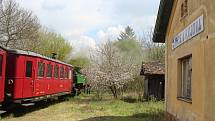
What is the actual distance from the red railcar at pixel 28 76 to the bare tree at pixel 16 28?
54.9 feet

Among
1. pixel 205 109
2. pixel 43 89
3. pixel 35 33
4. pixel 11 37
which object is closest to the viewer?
pixel 205 109

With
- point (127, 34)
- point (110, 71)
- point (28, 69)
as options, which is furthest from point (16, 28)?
point (127, 34)

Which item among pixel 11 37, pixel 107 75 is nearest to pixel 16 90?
pixel 107 75

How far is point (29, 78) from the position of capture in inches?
693

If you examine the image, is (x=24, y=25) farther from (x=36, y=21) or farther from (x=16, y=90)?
(x=16, y=90)

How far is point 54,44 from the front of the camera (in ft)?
196

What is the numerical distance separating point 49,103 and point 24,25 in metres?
15.2

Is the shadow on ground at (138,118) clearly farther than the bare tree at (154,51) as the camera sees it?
No

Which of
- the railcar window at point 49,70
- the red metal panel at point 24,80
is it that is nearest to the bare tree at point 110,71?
the railcar window at point 49,70

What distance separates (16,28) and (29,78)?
22.1 meters

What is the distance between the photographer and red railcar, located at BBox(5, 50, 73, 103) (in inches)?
647

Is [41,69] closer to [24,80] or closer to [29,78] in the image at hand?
[29,78]

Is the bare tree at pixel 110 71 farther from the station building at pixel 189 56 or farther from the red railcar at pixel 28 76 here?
the station building at pixel 189 56

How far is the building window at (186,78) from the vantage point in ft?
40.6
